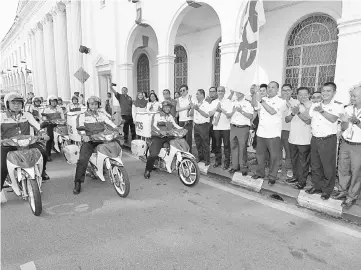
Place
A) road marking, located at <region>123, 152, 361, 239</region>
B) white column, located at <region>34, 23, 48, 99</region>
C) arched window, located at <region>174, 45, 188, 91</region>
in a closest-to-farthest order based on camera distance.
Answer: road marking, located at <region>123, 152, 361, 239</region>, arched window, located at <region>174, 45, 188, 91</region>, white column, located at <region>34, 23, 48, 99</region>

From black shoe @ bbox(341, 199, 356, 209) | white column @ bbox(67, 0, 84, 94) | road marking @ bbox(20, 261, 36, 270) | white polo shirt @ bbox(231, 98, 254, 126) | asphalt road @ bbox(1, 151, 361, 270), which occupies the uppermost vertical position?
white column @ bbox(67, 0, 84, 94)

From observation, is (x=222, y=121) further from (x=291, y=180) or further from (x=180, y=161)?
(x=291, y=180)

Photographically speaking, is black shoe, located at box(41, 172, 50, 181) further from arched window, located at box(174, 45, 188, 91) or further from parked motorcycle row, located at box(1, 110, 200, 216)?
arched window, located at box(174, 45, 188, 91)

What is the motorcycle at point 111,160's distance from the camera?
4336 millimetres

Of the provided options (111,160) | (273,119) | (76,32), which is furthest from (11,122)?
(76,32)

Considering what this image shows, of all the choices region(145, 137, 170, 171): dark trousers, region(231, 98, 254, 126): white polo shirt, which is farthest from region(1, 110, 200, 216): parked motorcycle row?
region(231, 98, 254, 126): white polo shirt

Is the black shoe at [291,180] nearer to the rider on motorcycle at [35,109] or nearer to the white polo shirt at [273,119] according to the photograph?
the white polo shirt at [273,119]

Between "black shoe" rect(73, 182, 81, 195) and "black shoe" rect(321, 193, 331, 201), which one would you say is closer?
"black shoe" rect(321, 193, 331, 201)

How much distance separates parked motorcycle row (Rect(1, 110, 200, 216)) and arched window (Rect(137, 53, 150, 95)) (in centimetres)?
998

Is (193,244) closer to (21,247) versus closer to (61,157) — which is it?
(21,247)

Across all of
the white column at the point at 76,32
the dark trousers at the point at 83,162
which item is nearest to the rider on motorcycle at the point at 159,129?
the dark trousers at the point at 83,162

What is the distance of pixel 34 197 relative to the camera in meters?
3.63

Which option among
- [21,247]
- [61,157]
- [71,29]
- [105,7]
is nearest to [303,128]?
[21,247]

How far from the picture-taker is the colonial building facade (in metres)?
7.02
